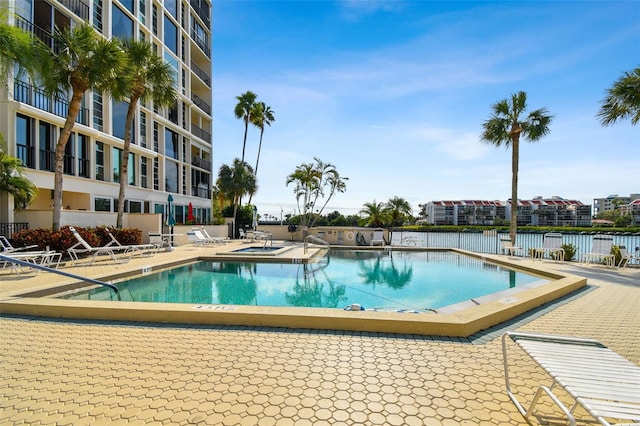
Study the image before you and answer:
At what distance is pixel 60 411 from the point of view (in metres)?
2.45

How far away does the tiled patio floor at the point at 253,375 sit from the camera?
2.43 m

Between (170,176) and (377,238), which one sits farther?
(170,176)

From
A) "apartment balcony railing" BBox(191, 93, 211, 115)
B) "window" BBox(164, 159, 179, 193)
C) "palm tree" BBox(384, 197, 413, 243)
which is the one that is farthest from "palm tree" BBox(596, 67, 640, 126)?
"apartment balcony railing" BBox(191, 93, 211, 115)

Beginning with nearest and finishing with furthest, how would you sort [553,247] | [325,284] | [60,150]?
1. [325,284]
2. [60,150]
3. [553,247]

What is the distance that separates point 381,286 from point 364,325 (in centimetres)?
518

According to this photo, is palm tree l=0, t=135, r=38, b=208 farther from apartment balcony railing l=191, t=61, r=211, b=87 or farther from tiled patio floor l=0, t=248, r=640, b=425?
apartment balcony railing l=191, t=61, r=211, b=87

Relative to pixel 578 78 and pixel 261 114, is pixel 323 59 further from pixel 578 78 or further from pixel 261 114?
pixel 261 114

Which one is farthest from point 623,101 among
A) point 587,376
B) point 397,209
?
point 397,209

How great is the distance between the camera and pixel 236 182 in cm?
2817

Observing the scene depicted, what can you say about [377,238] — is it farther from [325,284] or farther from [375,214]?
[325,284]

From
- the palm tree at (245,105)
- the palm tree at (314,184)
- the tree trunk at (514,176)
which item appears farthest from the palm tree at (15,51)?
the palm tree at (245,105)

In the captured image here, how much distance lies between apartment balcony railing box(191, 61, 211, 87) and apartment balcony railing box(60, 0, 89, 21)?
11779 millimetres

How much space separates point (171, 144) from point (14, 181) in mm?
14024

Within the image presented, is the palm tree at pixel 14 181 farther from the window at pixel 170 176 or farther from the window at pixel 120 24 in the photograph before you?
the window at pixel 170 176
